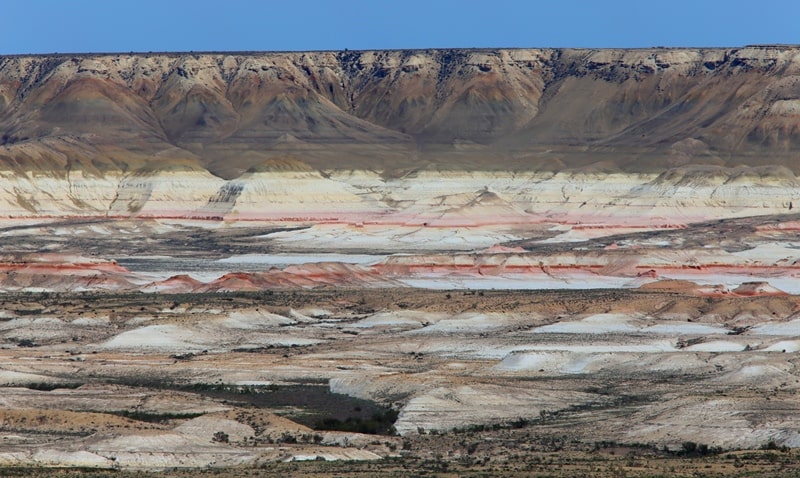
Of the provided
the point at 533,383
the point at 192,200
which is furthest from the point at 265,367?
the point at 192,200

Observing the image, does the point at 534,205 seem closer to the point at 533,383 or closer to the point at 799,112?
the point at 799,112

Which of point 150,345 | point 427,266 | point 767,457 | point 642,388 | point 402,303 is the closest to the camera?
point 767,457

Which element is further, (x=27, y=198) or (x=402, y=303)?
A: (x=27, y=198)

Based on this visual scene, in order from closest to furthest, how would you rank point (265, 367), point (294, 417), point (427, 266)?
1. point (294, 417)
2. point (265, 367)
3. point (427, 266)

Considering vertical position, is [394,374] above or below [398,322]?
below

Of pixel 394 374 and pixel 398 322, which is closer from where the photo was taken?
pixel 394 374

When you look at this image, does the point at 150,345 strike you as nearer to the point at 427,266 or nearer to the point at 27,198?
the point at 427,266

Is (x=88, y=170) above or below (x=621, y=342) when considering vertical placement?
above
